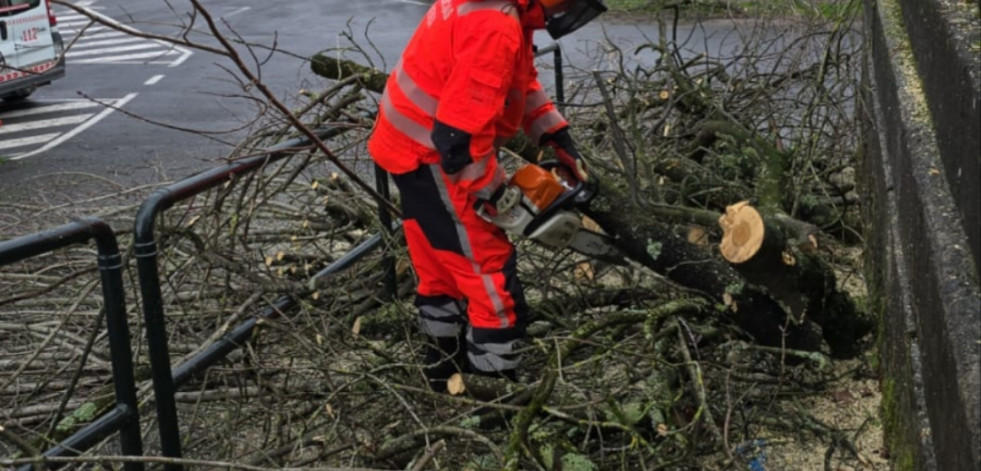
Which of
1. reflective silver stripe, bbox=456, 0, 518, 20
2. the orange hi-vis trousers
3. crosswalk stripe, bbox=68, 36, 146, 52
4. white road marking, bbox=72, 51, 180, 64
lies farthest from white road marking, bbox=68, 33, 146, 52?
reflective silver stripe, bbox=456, 0, 518, 20

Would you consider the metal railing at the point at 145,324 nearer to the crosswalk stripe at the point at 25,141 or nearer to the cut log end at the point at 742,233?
the cut log end at the point at 742,233

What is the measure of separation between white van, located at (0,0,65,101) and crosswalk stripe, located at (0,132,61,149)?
95 cm

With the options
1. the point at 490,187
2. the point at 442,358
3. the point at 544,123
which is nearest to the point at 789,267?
the point at 490,187

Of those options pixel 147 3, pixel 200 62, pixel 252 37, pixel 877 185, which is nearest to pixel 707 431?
pixel 877 185

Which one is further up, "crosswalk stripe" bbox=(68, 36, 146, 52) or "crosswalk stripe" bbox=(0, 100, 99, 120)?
"crosswalk stripe" bbox=(0, 100, 99, 120)

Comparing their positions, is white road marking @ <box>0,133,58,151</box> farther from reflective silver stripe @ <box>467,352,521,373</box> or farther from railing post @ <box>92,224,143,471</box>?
railing post @ <box>92,224,143,471</box>

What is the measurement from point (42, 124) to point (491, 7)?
344 inches

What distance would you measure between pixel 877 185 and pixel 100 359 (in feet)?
8.36

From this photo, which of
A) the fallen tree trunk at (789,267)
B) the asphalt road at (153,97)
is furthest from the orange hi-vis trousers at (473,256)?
the asphalt road at (153,97)

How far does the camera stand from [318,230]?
4.70m

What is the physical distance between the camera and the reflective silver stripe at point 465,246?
3.62m

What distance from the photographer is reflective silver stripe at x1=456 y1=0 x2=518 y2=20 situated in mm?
3403

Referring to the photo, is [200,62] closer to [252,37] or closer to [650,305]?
[252,37]

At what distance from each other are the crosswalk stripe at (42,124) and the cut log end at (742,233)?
8.99 m
